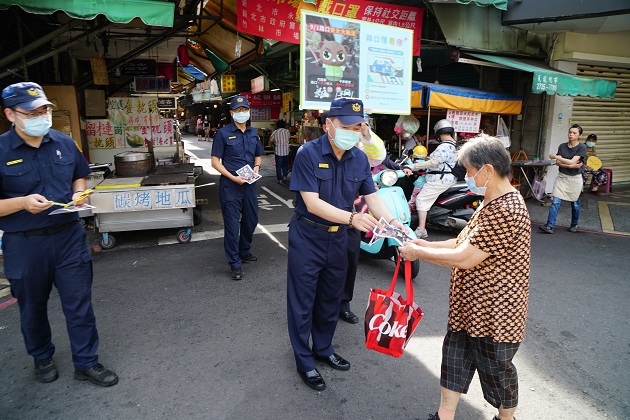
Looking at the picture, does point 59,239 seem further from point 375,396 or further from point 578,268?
point 578,268

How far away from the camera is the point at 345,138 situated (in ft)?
9.21

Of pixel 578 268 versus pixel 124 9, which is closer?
pixel 124 9

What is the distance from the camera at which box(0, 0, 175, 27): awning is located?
464 cm

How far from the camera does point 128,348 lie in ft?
11.4

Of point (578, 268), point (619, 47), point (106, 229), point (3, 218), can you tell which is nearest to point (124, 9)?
point (106, 229)

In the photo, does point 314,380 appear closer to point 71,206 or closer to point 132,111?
point 71,206

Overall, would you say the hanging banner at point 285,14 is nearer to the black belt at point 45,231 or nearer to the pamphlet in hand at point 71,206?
the pamphlet in hand at point 71,206

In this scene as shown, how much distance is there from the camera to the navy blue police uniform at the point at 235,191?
5.03 metres

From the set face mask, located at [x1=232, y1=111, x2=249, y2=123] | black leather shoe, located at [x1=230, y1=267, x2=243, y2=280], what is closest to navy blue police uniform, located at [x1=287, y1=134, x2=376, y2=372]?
black leather shoe, located at [x1=230, y1=267, x2=243, y2=280]

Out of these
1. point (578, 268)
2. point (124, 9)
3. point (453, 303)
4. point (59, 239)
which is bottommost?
point (578, 268)

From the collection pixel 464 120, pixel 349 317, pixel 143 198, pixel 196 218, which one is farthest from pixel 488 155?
pixel 464 120

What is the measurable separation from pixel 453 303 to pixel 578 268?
4166 mm

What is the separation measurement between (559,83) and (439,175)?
4191 millimetres

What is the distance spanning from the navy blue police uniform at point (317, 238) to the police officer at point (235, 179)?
2168 millimetres
